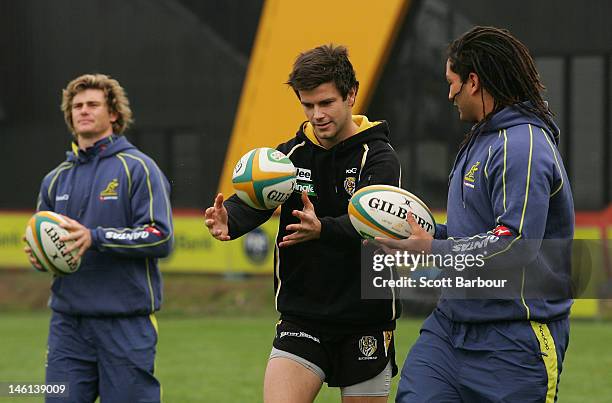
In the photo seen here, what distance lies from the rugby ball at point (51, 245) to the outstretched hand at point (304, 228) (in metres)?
1.63

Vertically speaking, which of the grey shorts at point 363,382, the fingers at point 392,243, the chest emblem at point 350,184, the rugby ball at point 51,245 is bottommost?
the grey shorts at point 363,382

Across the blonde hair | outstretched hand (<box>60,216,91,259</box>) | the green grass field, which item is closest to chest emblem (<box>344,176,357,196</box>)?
outstretched hand (<box>60,216,91,259</box>)

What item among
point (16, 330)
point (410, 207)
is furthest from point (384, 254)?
point (16, 330)

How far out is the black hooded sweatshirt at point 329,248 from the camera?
4.79 meters

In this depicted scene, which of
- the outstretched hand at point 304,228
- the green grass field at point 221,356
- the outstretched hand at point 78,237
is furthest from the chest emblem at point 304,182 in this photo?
the green grass field at point 221,356

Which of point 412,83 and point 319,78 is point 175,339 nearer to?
point 412,83

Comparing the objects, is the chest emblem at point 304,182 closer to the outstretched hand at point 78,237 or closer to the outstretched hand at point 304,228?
the outstretched hand at point 304,228

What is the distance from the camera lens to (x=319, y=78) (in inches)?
183

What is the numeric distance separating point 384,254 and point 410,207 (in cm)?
41

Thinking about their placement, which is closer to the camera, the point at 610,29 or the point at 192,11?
the point at 610,29

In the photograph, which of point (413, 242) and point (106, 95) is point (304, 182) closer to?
point (413, 242)

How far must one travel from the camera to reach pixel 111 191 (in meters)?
5.85

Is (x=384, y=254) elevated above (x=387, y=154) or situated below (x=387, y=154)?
below

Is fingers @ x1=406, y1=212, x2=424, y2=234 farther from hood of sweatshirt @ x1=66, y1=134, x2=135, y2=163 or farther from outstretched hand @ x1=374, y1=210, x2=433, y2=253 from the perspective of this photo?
hood of sweatshirt @ x1=66, y1=134, x2=135, y2=163
